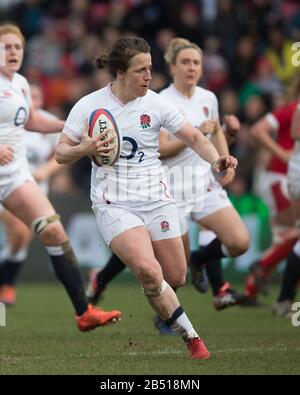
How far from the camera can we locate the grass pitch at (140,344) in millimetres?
6723

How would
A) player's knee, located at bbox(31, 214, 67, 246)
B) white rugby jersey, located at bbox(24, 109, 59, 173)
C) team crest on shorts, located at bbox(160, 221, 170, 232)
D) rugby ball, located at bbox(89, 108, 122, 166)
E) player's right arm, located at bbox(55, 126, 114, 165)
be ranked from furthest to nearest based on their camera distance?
white rugby jersey, located at bbox(24, 109, 59, 173), player's knee, located at bbox(31, 214, 67, 246), team crest on shorts, located at bbox(160, 221, 170, 232), rugby ball, located at bbox(89, 108, 122, 166), player's right arm, located at bbox(55, 126, 114, 165)

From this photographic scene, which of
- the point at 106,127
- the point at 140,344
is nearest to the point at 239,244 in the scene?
Result: the point at 140,344

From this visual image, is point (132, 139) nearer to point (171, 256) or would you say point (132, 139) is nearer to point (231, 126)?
point (171, 256)

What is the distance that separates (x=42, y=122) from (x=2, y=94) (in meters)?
0.44

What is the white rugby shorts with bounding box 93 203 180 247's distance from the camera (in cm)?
714

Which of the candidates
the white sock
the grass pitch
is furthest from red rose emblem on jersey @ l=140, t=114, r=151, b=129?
the grass pitch

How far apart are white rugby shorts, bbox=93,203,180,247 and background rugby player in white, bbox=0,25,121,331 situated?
139 cm

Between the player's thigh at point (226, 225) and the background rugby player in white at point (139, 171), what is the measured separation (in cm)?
173

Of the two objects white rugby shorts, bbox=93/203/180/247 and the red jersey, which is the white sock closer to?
white rugby shorts, bbox=93/203/180/247

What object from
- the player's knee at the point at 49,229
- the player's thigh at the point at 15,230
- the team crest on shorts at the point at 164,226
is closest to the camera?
the team crest on shorts at the point at 164,226

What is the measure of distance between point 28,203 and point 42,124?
0.76m

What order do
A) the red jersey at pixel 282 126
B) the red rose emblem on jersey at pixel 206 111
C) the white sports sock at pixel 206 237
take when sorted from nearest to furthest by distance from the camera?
1. the red rose emblem on jersey at pixel 206 111
2. the white sports sock at pixel 206 237
3. the red jersey at pixel 282 126

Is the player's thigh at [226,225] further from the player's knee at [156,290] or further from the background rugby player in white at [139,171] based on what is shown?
the player's knee at [156,290]

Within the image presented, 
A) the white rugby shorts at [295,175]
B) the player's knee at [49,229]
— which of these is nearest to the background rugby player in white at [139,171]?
the player's knee at [49,229]
